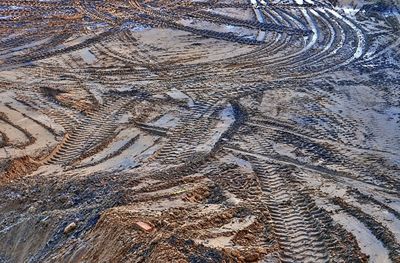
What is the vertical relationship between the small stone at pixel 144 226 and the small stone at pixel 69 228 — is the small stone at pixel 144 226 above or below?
above

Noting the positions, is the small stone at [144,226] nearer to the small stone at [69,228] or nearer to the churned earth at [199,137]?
the churned earth at [199,137]

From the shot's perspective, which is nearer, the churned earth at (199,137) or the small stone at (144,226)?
the small stone at (144,226)

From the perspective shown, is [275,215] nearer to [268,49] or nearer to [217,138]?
[217,138]

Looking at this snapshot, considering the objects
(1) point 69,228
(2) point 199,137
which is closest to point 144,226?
(1) point 69,228

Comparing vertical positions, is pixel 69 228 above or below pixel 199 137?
below

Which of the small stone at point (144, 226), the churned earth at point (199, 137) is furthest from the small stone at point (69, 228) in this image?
the small stone at point (144, 226)

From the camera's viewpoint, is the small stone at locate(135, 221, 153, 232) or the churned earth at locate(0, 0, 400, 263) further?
the churned earth at locate(0, 0, 400, 263)

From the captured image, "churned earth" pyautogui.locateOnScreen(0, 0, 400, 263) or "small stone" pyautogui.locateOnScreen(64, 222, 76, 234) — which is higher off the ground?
"churned earth" pyautogui.locateOnScreen(0, 0, 400, 263)

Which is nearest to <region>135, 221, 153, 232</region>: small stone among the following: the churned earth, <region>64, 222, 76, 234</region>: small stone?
the churned earth

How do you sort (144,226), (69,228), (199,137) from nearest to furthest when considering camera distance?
1. (144,226)
2. (69,228)
3. (199,137)

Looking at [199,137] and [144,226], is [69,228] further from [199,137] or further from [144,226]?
[199,137]

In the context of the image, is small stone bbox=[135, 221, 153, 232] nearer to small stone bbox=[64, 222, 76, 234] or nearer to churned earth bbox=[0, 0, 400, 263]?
churned earth bbox=[0, 0, 400, 263]
